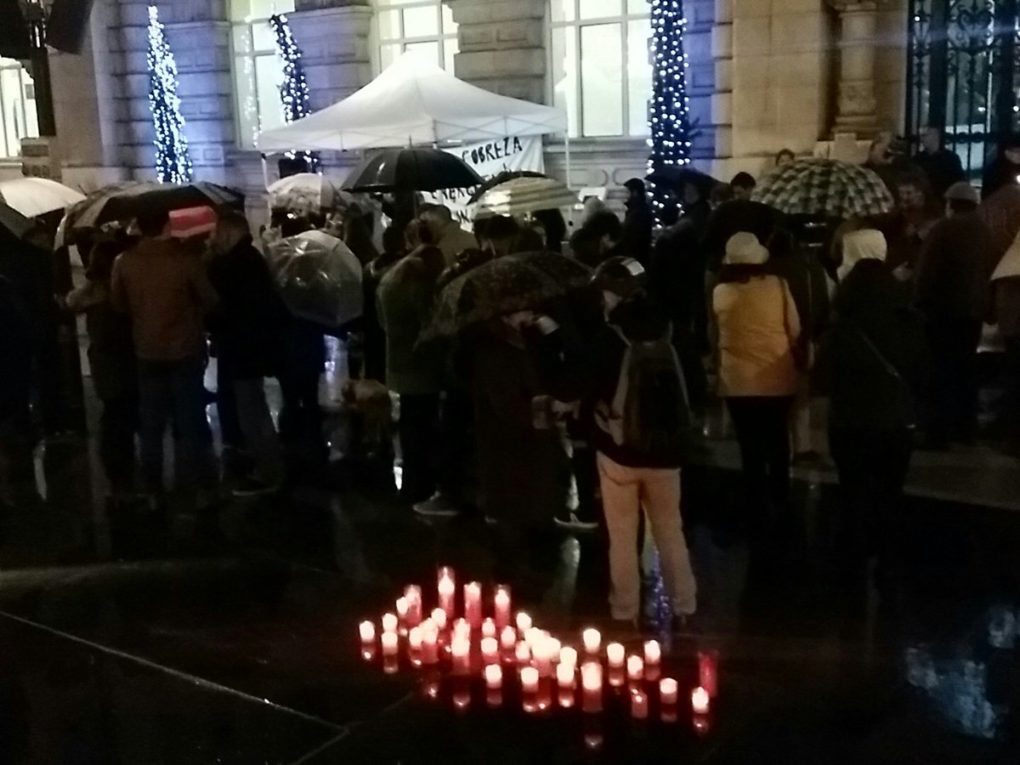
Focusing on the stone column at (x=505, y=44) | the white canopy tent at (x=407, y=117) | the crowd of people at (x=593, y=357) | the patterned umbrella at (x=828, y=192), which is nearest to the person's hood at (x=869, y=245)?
the crowd of people at (x=593, y=357)

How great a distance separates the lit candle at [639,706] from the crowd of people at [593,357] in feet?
2.69

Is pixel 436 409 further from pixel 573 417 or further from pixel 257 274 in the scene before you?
pixel 573 417

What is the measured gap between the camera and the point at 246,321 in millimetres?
7445

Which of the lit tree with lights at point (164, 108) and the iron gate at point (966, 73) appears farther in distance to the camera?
the lit tree with lights at point (164, 108)

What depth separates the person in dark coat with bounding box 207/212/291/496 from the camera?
7383mm

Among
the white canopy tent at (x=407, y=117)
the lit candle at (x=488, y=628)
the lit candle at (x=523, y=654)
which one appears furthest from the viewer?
the white canopy tent at (x=407, y=117)

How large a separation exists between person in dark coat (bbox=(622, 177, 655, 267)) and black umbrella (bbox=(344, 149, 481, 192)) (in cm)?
157

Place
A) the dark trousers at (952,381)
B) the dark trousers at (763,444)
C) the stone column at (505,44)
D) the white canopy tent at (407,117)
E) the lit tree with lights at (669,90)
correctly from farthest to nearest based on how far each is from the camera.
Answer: the stone column at (505,44) → the lit tree with lights at (669,90) → the white canopy tent at (407,117) → the dark trousers at (952,381) → the dark trousers at (763,444)

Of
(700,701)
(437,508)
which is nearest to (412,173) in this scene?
(437,508)

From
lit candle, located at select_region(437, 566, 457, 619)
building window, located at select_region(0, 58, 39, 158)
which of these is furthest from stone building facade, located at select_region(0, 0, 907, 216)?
lit candle, located at select_region(437, 566, 457, 619)

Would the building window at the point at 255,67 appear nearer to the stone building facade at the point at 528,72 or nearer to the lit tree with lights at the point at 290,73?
the stone building facade at the point at 528,72

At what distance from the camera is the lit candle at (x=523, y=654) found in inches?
201

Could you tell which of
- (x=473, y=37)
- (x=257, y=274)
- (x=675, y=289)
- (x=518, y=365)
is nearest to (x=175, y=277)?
(x=257, y=274)

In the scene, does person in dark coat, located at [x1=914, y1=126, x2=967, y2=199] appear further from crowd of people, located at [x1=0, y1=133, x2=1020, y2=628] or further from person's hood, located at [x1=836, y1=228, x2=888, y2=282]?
person's hood, located at [x1=836, y1=228, x2=888, y2=282]
